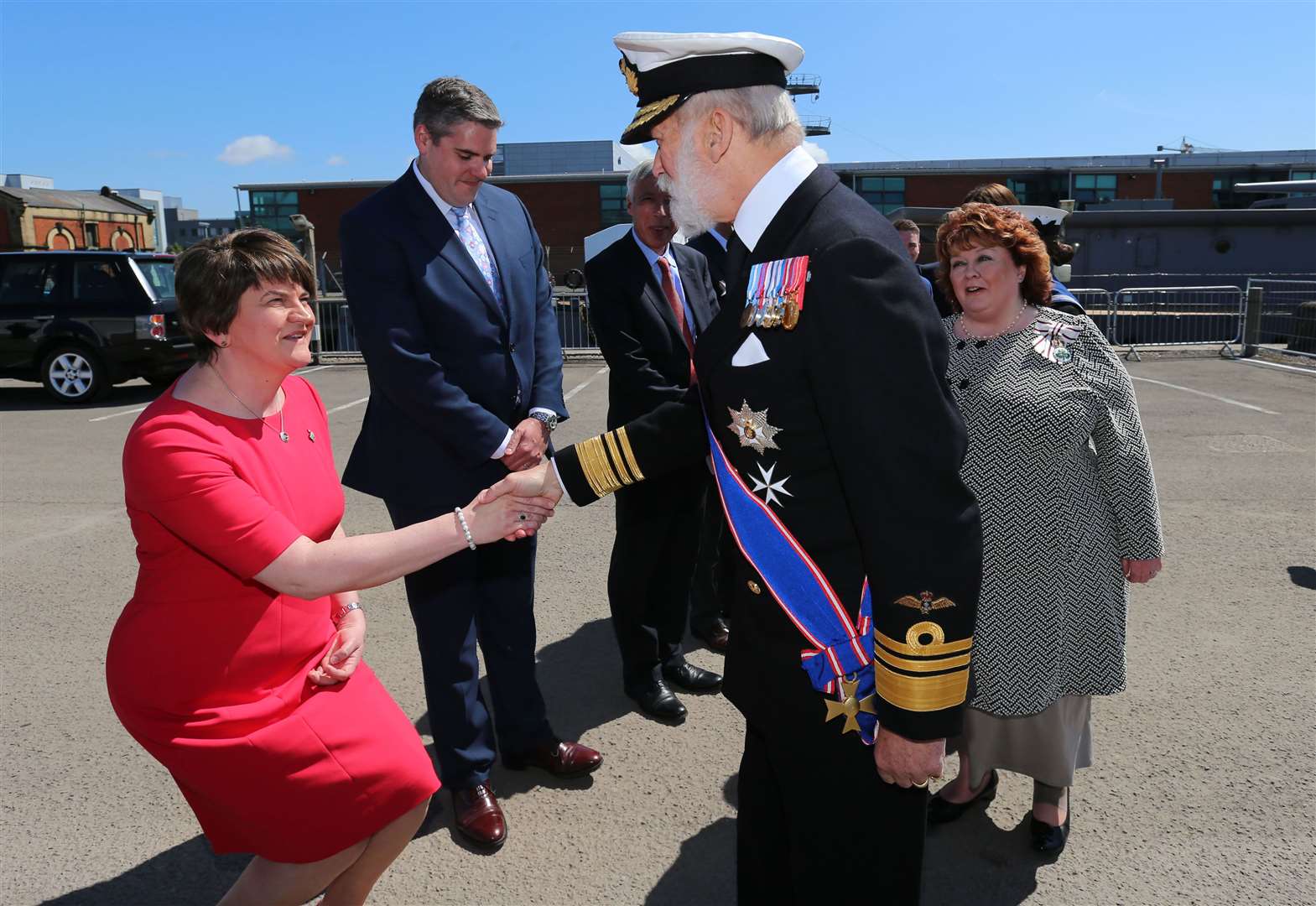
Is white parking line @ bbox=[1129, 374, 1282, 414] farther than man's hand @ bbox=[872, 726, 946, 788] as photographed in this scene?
Yes

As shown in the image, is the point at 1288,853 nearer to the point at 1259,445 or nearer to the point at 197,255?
the point at 197,255

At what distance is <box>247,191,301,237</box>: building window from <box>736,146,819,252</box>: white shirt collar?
194 feet

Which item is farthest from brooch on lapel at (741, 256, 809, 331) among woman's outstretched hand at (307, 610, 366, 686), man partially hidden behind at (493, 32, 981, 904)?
woman's outstretched hand at (307, 610, 366, 686)

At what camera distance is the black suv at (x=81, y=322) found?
39.6 feet

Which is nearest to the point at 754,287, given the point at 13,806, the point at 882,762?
the point at 882,762

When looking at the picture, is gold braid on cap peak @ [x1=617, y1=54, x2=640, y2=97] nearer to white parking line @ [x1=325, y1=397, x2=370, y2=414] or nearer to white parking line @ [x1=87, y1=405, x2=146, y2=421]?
white parking line @ [x1=325, y1=397, x2=370, y2=414]

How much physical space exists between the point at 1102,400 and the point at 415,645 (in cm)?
336

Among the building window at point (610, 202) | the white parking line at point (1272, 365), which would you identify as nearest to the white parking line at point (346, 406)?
the white parking line at point (1272, 365)

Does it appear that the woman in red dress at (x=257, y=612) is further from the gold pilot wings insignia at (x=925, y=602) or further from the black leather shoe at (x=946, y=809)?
the black leather shoe at (x=946, y=809)

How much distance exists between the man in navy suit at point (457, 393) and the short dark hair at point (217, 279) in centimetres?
68

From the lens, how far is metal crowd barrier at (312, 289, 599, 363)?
55.5 feet

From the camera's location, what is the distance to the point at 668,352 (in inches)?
161

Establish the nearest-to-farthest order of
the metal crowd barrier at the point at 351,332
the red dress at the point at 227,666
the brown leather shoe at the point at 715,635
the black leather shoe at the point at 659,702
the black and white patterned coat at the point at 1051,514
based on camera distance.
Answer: the red dress at the point at 227,666 → the black and white patterned coat at the point at 1051,514 → the black leather shoe at the point at 659,702 → the brown leather shoe at the point at 715,635 → the metal crowd barrier at the point at 351,332

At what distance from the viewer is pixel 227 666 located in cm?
213
